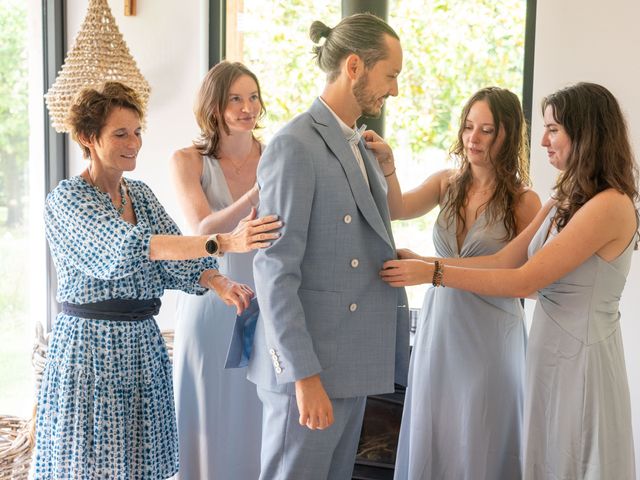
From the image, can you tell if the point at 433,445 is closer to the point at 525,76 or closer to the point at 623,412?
the point at 623,412

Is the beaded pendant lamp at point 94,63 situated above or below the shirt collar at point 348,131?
above

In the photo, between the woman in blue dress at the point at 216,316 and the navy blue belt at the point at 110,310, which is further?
the woman in blue dress at the point at 216,316

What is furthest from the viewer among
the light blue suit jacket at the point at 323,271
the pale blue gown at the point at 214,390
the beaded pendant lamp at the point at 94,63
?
the beaded pendant lamp at the point at 94,63

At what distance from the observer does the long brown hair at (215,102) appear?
107 inches

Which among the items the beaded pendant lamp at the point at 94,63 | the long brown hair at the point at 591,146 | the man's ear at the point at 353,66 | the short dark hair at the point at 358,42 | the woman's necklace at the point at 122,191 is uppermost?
the beaded pendant lamp at the point at 94,63

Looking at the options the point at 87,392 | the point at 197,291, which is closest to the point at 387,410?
the point at 197,291

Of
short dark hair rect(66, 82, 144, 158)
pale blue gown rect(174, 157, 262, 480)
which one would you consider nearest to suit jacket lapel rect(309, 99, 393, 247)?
short dark hair rect(66, 82, 144, 158)

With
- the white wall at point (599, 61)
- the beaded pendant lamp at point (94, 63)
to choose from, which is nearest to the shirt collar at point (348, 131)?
the white wall at point (599, 61)

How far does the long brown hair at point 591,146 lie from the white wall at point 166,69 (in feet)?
6.71

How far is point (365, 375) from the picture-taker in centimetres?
191

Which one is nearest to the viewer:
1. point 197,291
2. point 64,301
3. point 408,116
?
point 64,301

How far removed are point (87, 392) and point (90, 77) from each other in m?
1.78

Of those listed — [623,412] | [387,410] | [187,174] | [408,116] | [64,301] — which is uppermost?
[408,116]

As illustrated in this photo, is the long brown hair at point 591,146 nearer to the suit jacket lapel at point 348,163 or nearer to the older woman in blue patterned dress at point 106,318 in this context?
the suit jacket lapel at point 348,163
